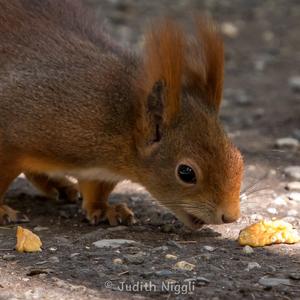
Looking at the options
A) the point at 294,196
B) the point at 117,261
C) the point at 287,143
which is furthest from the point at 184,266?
the point at 287,143

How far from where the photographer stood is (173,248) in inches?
161

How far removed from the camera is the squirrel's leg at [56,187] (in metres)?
5.10

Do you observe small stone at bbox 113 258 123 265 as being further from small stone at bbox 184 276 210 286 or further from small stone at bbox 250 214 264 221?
small stone at bbox 250 214 264 221

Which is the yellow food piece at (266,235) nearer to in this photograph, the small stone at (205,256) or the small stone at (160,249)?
the small stone at (205,256)

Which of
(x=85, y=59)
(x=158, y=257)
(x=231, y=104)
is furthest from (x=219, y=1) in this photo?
(x=158, y=257)

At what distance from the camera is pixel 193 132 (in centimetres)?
418

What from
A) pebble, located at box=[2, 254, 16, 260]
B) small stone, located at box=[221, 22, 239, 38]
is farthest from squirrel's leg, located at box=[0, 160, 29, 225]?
small stone, located at box=[221, 22, 239, 38]

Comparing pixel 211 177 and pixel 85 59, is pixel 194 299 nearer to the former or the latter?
pixel 211 177

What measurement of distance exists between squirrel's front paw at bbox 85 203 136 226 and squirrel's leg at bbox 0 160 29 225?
0.35 meters

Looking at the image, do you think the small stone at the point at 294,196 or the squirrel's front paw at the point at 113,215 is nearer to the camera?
the squirrel's front paw at the point at 113,215

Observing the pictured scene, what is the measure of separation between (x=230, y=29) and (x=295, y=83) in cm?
212

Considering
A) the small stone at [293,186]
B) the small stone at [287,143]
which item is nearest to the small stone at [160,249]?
the small stone at [293,186]

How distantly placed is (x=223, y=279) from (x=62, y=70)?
1477 mm

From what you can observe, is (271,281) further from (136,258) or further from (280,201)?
(280,201)
